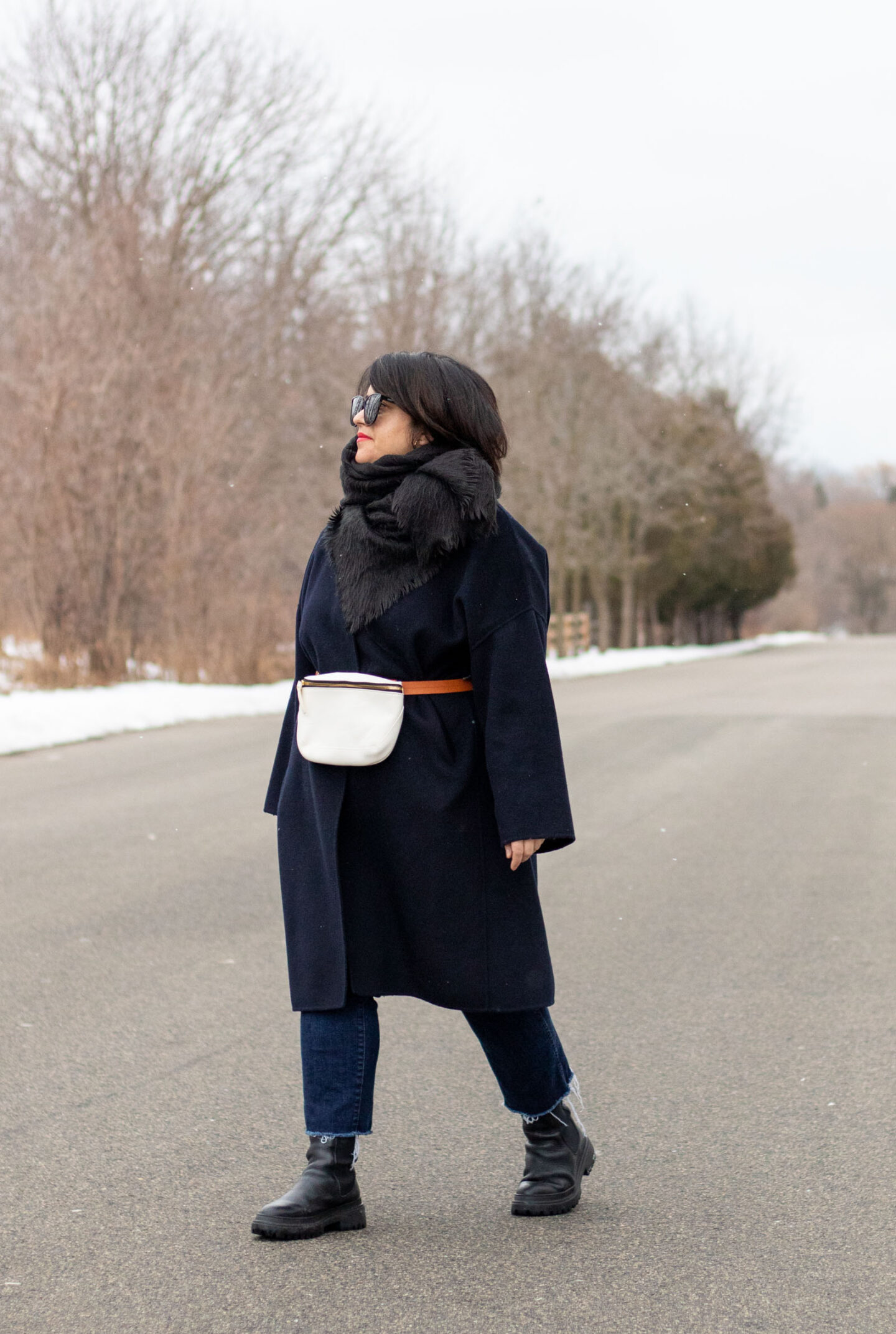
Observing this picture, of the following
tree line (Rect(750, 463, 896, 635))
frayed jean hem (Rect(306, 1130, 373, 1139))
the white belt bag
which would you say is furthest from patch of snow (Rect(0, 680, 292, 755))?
tree line (Rect(750, 463, 896, 635))

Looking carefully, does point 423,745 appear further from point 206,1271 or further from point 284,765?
point 206,1271

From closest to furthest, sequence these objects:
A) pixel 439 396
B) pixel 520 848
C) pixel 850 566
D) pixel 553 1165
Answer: pixel 520 848 < pixel 439 396 < pixel 553 1165 < pixel 850 566

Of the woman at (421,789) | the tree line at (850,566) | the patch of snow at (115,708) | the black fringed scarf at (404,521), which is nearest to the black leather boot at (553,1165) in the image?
the woman at (421,789)

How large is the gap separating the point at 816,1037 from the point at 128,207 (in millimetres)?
21085

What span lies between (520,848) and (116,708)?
1369cm

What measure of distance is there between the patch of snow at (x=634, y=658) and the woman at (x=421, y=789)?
19.4 meters

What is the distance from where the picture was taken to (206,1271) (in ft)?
9.80

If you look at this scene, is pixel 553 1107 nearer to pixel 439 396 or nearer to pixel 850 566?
pixel 439 396

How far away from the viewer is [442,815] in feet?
10.3

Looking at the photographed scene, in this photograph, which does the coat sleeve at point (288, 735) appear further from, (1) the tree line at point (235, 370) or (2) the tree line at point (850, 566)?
(2) the tree line at point (850, 566)

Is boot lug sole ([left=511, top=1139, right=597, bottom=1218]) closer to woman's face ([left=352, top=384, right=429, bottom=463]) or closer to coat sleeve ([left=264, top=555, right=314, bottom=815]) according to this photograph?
coat sleeve ([left=264, top=555, right=314, bottom=815])

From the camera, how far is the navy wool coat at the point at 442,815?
123 inches

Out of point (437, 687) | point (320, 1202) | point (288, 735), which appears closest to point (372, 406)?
point (437, 687)

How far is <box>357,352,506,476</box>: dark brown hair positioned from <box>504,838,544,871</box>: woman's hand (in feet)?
2.56
